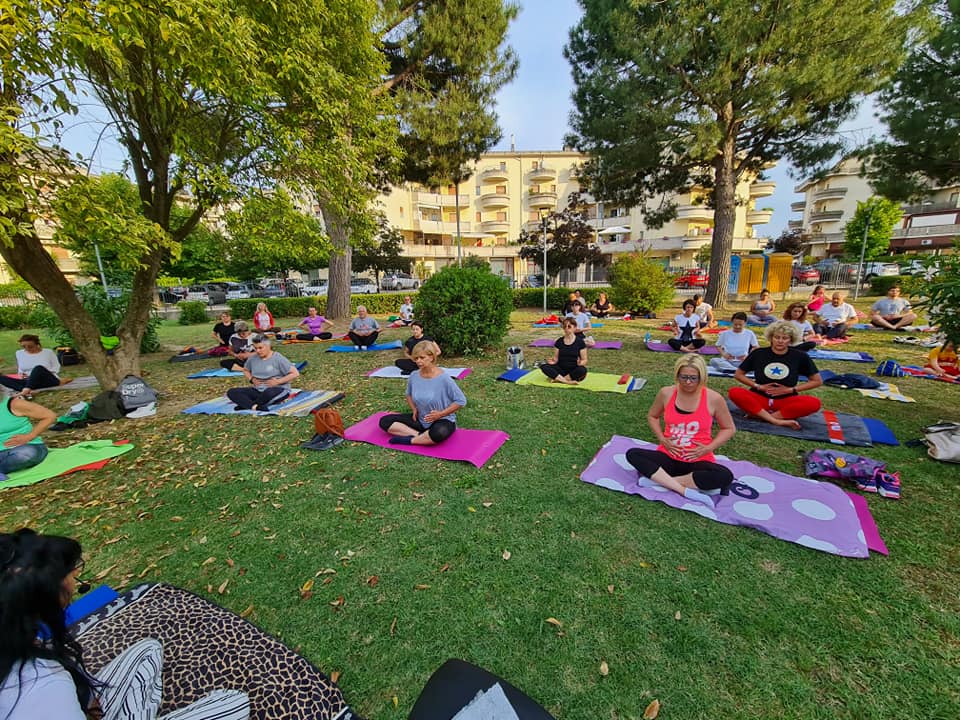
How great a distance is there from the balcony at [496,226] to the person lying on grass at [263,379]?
4380cm

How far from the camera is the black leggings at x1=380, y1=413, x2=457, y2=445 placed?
14.6 ft

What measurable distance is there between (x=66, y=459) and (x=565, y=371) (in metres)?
6.65

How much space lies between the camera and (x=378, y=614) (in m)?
→ 2.45

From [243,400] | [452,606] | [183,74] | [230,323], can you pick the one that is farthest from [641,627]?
[230,323]

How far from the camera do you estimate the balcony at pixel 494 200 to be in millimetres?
45875

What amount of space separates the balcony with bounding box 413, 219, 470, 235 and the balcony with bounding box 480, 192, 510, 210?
3354 millimetres

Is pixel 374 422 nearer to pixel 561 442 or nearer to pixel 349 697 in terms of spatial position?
pixel 561 442

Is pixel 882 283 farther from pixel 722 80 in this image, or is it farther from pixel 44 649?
pixel 44 649

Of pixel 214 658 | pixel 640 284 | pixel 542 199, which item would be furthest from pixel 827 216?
pixel 214 658

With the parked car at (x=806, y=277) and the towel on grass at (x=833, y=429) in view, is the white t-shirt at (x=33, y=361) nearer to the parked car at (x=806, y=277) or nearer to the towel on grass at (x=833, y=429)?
the towel on grass at (x=833, y=429)

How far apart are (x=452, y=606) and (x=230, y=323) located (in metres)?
9.95

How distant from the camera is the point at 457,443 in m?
4.61

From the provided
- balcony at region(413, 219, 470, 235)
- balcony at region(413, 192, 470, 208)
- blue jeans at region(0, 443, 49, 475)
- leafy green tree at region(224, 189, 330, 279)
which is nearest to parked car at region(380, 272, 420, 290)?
balcony at region(413, 219, 470, 235)

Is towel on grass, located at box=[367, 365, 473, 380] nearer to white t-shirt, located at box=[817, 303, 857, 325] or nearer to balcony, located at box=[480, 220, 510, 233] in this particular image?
Result: white t-shirt, located at box=[817, 303, 857, 325]
